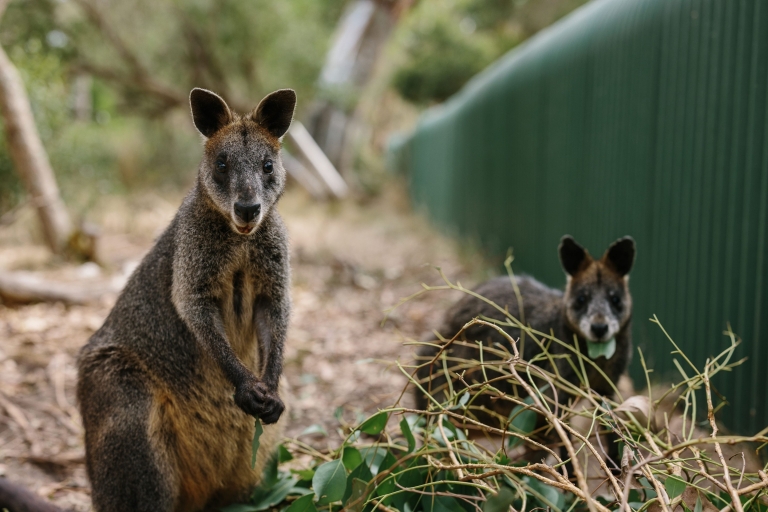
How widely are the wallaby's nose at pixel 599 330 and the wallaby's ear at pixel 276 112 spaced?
1.70 m

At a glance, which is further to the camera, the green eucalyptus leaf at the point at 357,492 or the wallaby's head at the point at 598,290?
the wallaby's head at the point at 598,290

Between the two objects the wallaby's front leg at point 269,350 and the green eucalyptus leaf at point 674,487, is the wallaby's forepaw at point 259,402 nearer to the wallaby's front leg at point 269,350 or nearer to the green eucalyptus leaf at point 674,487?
the wallaby's front leg at point 269,350

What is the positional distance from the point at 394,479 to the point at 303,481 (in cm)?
77

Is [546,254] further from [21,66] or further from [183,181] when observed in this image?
[183,181]

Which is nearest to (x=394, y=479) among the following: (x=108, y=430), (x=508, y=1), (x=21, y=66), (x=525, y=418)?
(x=525, y=418)

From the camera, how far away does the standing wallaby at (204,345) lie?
2.68 m

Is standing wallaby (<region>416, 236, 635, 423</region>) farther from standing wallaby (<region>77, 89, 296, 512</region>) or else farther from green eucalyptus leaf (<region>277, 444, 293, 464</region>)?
standing wallaby (<region>77, 89, 296, 512</region>)

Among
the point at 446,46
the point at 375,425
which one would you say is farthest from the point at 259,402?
the point at 446,46

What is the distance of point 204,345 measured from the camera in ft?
9.12

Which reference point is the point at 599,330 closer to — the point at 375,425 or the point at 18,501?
the point at 375,425

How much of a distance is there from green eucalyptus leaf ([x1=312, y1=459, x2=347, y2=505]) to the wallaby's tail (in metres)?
1.16


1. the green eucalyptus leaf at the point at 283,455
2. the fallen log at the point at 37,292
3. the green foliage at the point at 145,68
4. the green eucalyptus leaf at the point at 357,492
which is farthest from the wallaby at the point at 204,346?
the green foliage at the point at 145,68

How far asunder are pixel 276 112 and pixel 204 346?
3.40ft

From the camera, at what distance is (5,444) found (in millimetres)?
3926
